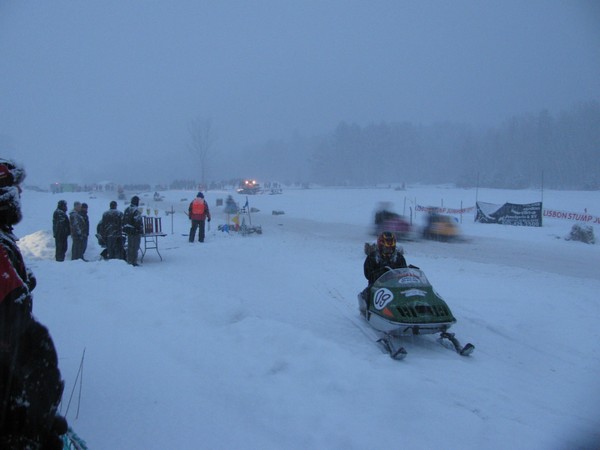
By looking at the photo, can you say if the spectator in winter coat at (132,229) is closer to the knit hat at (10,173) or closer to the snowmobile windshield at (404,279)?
the snowmobile windshield at (404,279)

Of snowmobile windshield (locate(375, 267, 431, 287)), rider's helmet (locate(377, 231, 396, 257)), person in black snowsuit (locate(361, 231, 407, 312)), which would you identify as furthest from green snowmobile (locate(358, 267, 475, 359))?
rider's helmet (locate(377, 231, 396, 257))

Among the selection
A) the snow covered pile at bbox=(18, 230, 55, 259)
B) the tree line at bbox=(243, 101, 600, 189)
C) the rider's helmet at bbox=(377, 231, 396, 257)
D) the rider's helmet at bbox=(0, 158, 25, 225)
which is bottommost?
the snow covered pile at bbox=(18, 230, 55, 259)

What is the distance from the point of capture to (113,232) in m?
12.0

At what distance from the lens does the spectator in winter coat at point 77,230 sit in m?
12.4

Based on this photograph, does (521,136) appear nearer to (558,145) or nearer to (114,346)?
(558,145)

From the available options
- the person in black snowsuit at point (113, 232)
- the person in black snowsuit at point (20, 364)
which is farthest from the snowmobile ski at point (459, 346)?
the person in black snowsuit at point (113, 232)

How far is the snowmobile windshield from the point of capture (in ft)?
20.5

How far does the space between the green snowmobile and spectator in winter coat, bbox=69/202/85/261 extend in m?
9.70

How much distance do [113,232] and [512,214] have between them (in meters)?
22.6

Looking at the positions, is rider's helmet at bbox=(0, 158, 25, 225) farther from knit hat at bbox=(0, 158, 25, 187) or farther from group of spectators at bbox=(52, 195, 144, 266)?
group of spectators at bbox=(52, 195, 144, 266)

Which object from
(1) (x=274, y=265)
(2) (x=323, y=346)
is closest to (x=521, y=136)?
(1) (x=274, y=265)

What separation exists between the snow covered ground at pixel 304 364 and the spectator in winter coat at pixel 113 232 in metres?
1.86

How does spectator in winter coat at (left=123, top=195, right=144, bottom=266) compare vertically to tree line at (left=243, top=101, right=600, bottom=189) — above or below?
below

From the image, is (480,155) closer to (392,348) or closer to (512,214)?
(512,214)
